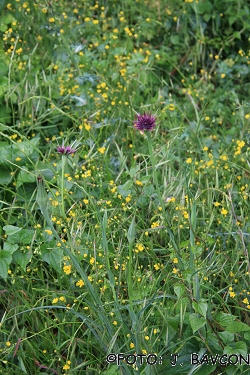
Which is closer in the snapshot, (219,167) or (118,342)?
(118,342)

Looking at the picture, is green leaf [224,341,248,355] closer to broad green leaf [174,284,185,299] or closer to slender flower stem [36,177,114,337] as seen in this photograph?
broad green leaf [174,284,185,299]

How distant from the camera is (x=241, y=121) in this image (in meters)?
3.52

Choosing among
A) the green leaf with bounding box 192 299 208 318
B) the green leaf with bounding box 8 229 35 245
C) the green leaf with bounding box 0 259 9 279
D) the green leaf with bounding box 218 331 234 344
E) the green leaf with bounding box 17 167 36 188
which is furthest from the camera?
the green leaf with bounding box 17 167 36 188

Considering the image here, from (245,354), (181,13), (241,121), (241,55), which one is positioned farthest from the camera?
(181,13)

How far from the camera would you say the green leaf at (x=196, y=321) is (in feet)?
6.70

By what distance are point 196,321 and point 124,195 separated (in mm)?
833

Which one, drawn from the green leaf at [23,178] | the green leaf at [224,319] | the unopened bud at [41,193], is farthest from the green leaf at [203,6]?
the unopened bud at [41,193]

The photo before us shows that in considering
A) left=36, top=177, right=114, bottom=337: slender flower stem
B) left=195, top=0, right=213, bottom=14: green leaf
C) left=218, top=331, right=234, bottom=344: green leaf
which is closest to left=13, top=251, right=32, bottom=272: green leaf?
left=36, top=177, right=114, bottom=337: slender flower stem

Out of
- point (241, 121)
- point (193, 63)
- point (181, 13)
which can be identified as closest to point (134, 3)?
point (181, 13)

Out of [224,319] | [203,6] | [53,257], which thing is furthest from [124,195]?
[203,6]

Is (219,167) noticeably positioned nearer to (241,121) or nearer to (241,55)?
(241,121)

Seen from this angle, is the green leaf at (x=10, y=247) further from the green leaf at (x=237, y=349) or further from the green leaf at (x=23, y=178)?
the green leaf at (x=237, y=349)

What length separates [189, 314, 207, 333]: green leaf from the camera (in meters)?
2.04

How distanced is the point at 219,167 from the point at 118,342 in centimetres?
113
